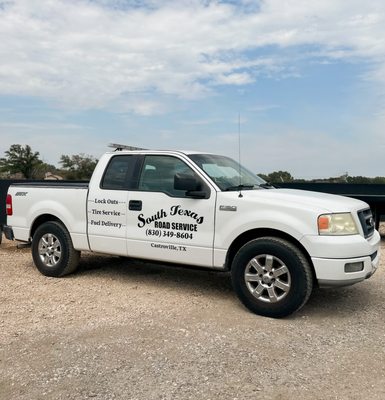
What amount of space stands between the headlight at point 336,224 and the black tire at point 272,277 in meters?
0.37

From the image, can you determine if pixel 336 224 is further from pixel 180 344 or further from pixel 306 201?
pixel 180 344

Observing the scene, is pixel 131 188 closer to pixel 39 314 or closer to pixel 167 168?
pixel 167 168

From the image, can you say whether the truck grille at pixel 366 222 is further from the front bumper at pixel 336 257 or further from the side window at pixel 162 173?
the side window at pixel 162 173

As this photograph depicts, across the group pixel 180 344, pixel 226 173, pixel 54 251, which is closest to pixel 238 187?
pixel 226 173

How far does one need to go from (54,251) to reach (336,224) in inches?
161

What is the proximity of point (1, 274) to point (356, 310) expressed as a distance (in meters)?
5.15

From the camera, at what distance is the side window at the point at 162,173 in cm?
570

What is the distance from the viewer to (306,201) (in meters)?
4.95

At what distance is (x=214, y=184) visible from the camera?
544cm

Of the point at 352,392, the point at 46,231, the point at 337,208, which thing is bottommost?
the point at 352,392

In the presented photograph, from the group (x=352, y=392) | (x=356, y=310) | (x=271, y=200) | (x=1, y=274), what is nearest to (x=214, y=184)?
(x=271, y=200)

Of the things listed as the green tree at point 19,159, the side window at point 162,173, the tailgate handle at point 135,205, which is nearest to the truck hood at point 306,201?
the side window at point 162,173

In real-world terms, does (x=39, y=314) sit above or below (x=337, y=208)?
below

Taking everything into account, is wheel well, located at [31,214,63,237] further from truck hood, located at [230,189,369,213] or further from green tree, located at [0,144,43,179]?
green tree, located at [0,144,43,179]
